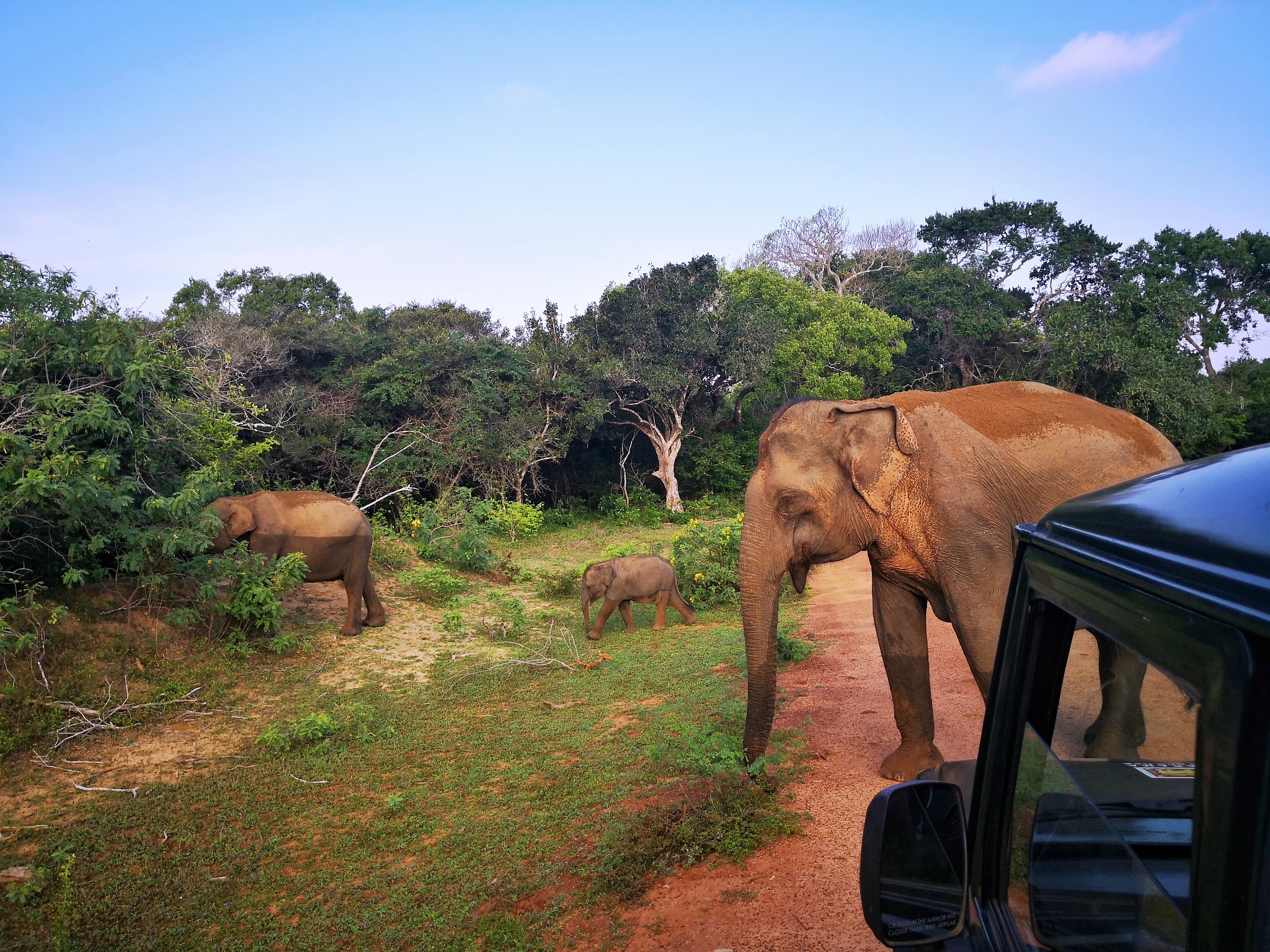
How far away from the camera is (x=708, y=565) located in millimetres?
12016

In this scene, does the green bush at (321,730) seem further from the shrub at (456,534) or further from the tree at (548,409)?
the tree at (548,409)

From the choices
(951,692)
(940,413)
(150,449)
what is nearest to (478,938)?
(940,413)

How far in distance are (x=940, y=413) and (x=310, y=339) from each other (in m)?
18.8

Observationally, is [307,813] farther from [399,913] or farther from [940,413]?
[940,413]

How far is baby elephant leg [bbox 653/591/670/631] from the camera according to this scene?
10586 millimetres

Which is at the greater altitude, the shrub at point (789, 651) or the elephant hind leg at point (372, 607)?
the elephant hind leg at point (372, 607)

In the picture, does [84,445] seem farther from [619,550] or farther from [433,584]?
[619,550]

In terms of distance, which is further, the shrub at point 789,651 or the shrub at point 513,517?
the shrub at point 513,517

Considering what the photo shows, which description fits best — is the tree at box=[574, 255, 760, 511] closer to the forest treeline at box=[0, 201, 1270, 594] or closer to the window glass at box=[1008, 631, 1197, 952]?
the forest treeline at box=[0, 201, 1270, 594]

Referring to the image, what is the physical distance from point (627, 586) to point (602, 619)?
0.52 m

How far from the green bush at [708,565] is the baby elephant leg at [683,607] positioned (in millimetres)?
717

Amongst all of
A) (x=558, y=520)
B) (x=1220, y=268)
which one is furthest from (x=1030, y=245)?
(x=558, y=520)

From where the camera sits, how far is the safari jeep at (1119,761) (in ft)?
2.84

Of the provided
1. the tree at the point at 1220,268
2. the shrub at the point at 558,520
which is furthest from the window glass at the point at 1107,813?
the tree at the point at 1220,268
